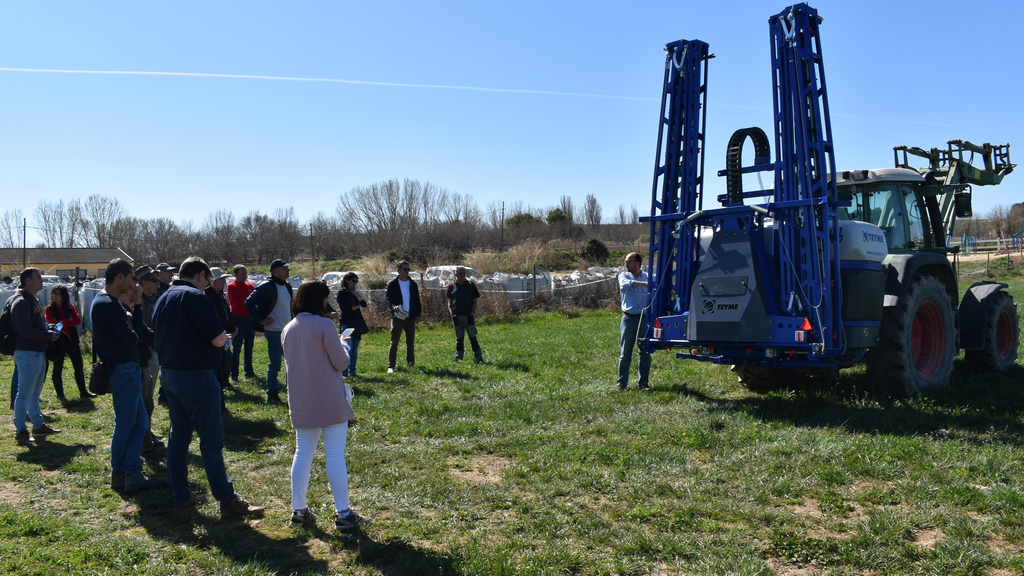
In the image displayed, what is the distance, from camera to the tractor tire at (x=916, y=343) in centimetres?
744

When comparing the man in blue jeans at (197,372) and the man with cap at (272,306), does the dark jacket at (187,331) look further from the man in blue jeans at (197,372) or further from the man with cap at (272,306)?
the man with cap at (272,306)

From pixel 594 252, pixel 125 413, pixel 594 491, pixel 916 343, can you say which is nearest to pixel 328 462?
pixel 594 491

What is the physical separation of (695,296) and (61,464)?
6417 mm

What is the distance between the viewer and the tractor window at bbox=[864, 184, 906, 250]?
8562 millimetres

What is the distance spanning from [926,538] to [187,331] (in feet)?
16.2

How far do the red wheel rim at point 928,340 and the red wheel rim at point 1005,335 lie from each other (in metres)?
1.93

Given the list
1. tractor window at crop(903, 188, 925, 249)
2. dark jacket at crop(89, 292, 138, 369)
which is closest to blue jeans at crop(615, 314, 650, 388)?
tractor window at crop(903, 188, 925, 249)

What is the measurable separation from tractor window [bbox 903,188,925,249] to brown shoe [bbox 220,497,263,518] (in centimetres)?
796

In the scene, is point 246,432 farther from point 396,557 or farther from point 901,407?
point 901,407

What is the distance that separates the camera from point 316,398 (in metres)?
4.63

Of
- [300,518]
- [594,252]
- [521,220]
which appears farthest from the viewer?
[521,220]

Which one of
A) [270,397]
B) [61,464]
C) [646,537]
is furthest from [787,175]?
[61,464]

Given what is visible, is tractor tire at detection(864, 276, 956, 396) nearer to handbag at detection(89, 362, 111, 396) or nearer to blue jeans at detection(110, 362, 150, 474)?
blue jeans at detection(110, 362, 150, 474)

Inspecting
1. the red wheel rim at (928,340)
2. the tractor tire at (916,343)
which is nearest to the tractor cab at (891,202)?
the tractor tire at (916,343)
